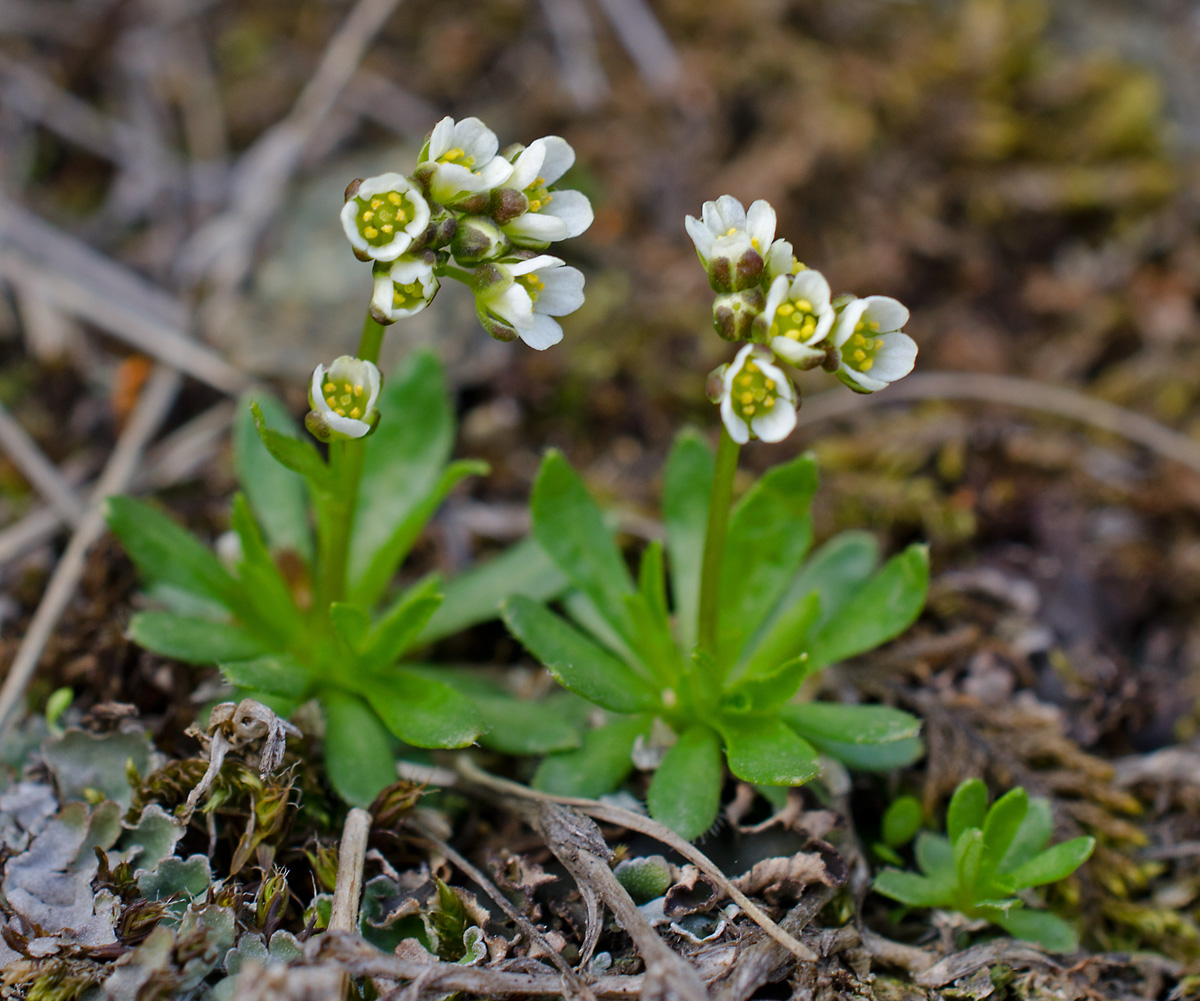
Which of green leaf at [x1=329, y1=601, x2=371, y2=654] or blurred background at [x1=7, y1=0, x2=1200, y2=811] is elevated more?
blurred background at [x1=7, y1=0, x2=1200, y2=811]

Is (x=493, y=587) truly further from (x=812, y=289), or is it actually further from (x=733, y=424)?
(x=812, y=289)

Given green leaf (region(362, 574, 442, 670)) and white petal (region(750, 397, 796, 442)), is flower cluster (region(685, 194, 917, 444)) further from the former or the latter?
green leaf (region(362, 574, 442, 670))

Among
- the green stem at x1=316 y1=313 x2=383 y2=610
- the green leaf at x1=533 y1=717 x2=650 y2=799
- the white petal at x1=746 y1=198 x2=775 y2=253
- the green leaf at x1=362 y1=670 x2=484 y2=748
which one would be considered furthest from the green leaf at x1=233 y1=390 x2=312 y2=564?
the white petal at x1=746 y1=198 x2=775 y2=253

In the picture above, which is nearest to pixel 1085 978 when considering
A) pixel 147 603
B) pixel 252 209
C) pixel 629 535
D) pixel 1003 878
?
pixel 1003 878

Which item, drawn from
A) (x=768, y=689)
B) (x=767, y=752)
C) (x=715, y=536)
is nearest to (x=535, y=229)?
(x=715, y=536)

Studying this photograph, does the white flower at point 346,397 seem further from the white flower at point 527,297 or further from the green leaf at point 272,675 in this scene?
the green leaf at point 272,675

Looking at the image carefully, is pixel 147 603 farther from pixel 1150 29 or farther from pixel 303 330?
pixel 1150 29
